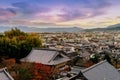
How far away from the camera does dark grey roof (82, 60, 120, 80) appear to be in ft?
58.3

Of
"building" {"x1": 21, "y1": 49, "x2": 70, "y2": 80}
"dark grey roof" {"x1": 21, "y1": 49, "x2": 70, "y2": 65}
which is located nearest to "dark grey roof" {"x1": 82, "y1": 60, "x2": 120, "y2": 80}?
"building" {"x1": 21, "y1": 49, "x2": 70, "y2": 80}

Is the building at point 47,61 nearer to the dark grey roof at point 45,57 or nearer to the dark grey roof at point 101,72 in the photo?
the dark grey roof at point 45,57

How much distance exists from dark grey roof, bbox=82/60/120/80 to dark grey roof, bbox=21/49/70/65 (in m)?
7.96

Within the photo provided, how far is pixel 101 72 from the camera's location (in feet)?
64.4

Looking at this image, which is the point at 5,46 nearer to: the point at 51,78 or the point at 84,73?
the point at 51,78

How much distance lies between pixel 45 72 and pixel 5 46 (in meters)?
10.9

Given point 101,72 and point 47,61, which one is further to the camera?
point 47,61

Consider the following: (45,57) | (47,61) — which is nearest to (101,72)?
(47,61)

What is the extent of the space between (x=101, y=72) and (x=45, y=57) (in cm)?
1061

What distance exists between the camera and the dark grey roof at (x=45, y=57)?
27797mm

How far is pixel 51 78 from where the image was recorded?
24.5 metres

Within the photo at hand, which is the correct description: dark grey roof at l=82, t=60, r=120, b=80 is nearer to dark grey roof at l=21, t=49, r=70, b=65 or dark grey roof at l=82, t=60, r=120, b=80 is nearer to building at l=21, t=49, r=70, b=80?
building at l=21, t=49, r=70, b=80

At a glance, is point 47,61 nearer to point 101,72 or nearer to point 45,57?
point 45,57

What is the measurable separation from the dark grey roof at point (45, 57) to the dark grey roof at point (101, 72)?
7.96 metres
